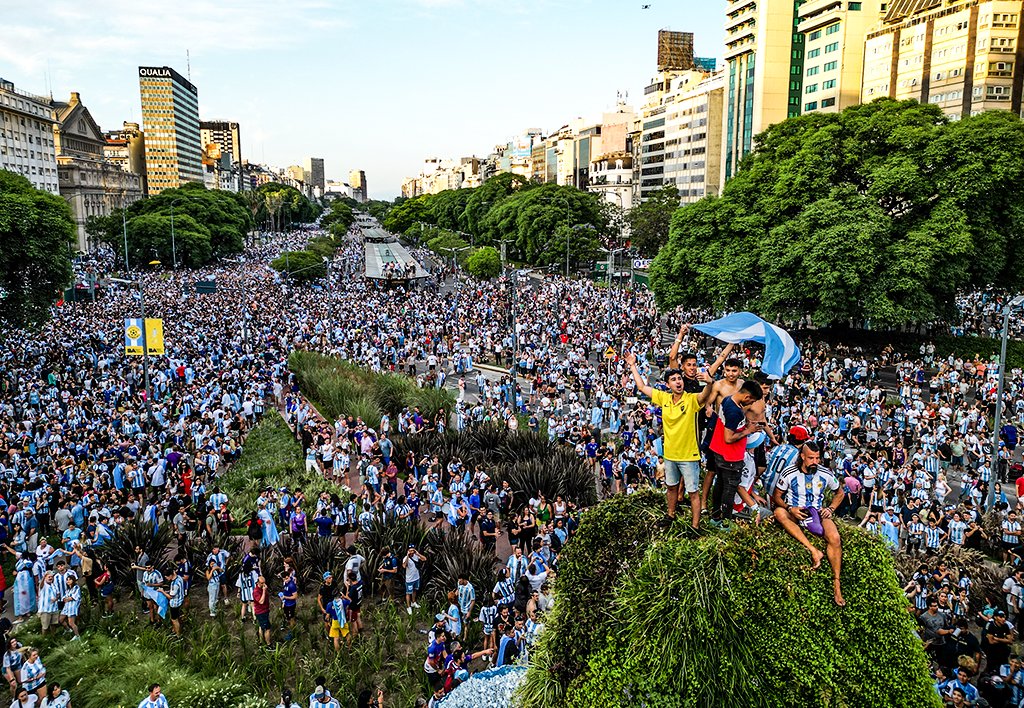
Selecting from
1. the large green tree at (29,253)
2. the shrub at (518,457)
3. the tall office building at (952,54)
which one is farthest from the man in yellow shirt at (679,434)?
the tall office building at (952,54)

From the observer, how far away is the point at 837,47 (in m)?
61.1

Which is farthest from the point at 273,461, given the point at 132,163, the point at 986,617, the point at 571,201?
the point at 132,163

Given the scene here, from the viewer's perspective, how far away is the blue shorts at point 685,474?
5906 mm

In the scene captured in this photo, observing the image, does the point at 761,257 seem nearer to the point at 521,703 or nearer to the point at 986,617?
the point at 986,617

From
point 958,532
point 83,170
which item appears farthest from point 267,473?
point 83,170

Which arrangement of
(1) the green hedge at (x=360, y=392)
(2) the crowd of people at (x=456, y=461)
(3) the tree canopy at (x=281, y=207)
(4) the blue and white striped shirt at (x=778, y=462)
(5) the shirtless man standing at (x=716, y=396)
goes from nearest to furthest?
(4) the blue and white striped shirt at (x=778, y=462), (5) the shirtless man standing at (x=716, y=396), (2) the crowd of people at (x=456, y=461), (1) the green hedge at (x=360, y=392), (3) the tree canopy at (x=281, y=207)

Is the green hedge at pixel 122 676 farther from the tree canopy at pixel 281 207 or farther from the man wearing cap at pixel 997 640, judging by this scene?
the tree canopy at pixel 281 207

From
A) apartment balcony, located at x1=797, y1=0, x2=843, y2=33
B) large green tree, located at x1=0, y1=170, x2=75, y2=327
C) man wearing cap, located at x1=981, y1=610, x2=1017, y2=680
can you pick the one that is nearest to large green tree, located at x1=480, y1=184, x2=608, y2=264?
apartment balcony, located at x1=797, y1=0, x2=843, y2=33

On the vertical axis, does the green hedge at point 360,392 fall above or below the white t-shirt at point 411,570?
above

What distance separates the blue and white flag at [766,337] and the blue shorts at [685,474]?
0.94m

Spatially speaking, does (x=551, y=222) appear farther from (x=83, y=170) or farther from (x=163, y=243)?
(x=83, y=170)

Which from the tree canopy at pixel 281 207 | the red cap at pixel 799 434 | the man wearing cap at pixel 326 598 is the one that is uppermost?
the tree canopy at pixel 281 207

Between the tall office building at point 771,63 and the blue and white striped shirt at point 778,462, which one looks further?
the tall office building at point 771,63

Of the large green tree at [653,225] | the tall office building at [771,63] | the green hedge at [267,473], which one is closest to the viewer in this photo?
the green hedge at [267,473]
